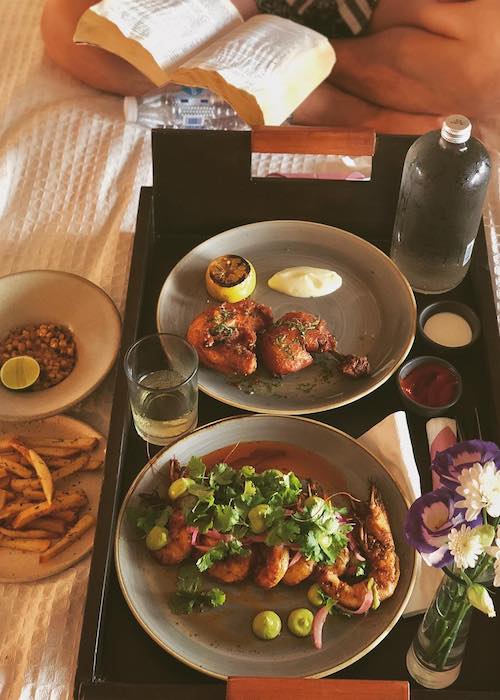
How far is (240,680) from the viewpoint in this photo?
83cm

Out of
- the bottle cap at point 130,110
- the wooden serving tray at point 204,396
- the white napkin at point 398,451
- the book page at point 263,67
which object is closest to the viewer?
the wooden serving tray at point 204,396

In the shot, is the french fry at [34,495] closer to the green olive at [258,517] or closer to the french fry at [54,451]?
the french fry at [54,451]

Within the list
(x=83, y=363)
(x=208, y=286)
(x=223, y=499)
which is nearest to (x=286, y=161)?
(x=208, y=286)

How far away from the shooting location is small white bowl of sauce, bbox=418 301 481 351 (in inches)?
48.2

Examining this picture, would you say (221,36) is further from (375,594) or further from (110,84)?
(375,594)

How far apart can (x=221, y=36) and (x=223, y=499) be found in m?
1.20

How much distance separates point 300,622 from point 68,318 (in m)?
0.70

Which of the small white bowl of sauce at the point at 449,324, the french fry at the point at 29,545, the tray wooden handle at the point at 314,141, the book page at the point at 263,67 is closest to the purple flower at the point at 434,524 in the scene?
the small white bowl of sauce at the point at 449,324

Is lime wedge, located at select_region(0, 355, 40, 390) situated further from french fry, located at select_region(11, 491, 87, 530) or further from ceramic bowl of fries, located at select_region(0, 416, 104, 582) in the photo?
french fry, located at select_region(11, 491, 87, 530)

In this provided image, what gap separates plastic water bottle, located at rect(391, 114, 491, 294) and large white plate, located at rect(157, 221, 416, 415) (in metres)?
0.04

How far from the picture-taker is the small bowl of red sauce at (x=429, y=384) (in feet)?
3.75

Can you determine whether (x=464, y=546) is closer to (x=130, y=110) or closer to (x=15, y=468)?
(x=15, y=468)

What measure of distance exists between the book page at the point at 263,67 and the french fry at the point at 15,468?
2.76ft

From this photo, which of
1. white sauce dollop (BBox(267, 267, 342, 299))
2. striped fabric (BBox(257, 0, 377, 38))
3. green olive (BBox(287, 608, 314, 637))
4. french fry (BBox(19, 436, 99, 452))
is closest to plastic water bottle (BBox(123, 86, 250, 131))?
striped fabric (BBox(257, 0, 377, 38))
